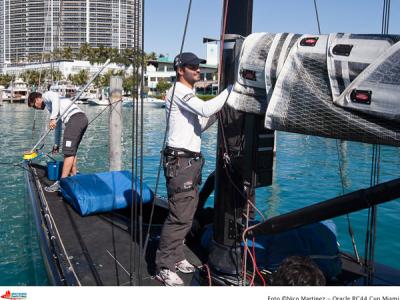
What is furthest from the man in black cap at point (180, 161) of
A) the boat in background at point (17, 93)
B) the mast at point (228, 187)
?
the boat in background at point (17, 93)

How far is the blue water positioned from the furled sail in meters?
4.22

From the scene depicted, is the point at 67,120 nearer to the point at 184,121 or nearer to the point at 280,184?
→ the point at 184,121

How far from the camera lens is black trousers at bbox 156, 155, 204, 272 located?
368cm

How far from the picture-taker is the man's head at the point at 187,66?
365cm

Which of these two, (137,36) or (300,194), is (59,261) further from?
(300,194)

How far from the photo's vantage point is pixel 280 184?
1302 centimetres

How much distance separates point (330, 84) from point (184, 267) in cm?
230

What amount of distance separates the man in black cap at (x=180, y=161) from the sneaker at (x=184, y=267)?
215mm

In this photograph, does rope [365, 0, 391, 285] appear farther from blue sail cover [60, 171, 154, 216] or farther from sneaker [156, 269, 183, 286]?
blue sail cover [60, 171, 154, 216]

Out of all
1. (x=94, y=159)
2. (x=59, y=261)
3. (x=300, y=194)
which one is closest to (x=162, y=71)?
(x=94, y=159)

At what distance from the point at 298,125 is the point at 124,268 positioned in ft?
7.97

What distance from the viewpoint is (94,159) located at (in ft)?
59.2

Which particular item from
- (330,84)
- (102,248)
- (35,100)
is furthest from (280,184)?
(330,84)

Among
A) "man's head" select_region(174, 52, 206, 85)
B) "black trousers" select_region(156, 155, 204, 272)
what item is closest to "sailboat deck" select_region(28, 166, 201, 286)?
"black trousers" select_region(156, 155, 204, 272)
